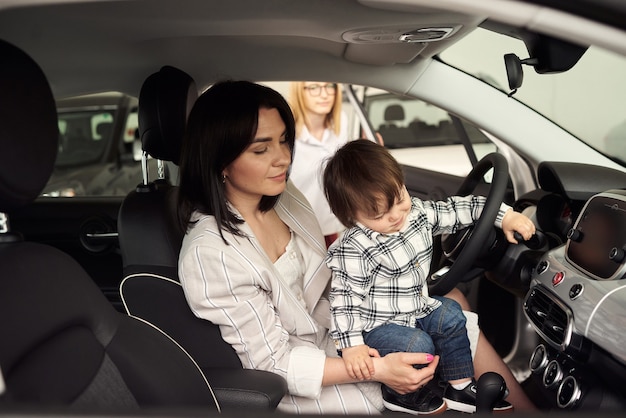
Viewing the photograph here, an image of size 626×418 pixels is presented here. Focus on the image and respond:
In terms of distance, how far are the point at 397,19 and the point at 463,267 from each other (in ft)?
2.04

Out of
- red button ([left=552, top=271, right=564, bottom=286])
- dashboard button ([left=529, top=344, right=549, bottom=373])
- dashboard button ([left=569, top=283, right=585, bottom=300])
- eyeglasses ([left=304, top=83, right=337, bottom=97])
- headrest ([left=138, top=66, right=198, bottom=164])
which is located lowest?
dashboard button ([left=529, top=344, right=549, bottom=373])

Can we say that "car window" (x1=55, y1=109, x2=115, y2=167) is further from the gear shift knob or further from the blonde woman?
the gear shift knob

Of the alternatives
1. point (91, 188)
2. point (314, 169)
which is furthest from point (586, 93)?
point (91, 188)

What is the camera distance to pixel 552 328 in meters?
1.71

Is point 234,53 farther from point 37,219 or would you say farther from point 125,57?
point 37,219

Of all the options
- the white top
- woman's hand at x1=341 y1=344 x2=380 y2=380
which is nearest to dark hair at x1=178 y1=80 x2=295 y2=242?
woman's hand at x1=341 y1=344 x2=380 y2=380

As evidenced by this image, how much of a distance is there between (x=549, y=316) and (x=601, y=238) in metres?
0.22

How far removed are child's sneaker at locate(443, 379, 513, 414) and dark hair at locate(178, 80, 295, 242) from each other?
2.21 feet

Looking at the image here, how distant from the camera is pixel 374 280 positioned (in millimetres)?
1819

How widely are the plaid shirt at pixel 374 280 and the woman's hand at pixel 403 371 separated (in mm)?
87

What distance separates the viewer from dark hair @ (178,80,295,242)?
1751 millimetres

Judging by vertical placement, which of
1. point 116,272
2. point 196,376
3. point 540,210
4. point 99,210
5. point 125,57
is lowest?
point 116,272

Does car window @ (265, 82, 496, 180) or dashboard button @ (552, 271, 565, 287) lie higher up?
dashboard button @ (552, 271, 565, 287)

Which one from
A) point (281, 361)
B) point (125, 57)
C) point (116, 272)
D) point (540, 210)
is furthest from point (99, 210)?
point (540, 210)
